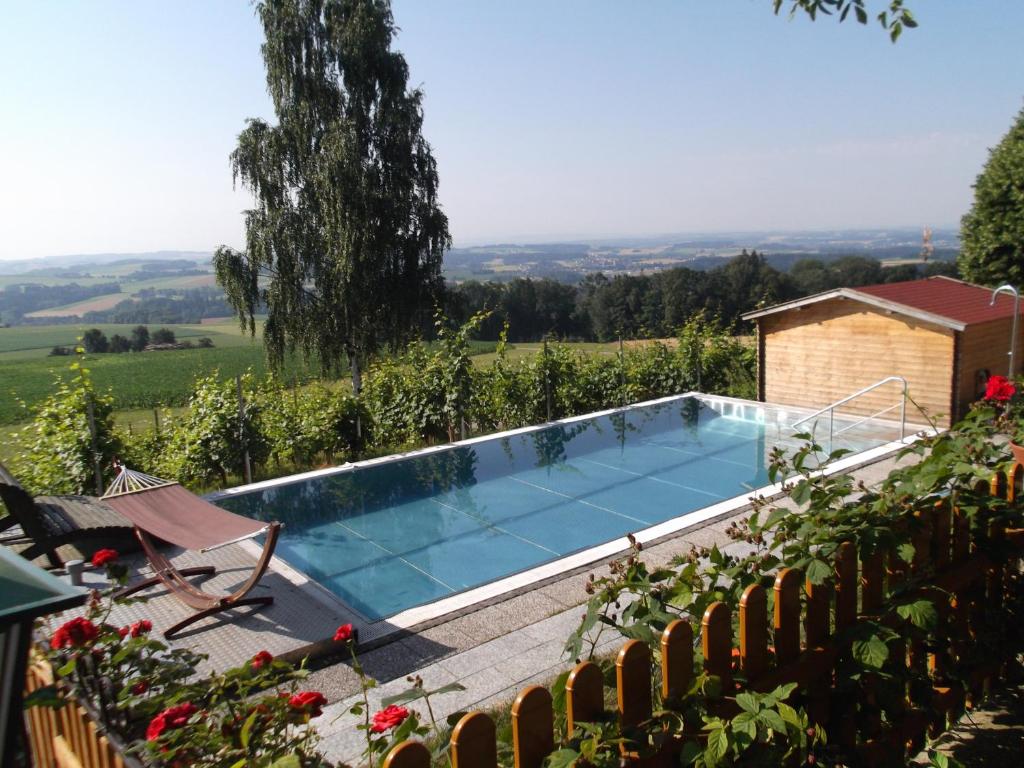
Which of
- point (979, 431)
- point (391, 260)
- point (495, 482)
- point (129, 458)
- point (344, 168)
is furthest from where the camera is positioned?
point (391, 260)

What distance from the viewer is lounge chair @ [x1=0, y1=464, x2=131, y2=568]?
5012mm

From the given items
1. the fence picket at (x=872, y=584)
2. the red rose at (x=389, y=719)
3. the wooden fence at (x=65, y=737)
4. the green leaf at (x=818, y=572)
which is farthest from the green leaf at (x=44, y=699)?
the fence picket at (x=872, y=584)

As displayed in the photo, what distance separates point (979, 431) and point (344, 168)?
14453 mm

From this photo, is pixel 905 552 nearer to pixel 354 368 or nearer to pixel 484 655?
pixel 484 655

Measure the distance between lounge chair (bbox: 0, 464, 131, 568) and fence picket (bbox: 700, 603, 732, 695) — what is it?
15.6 feet

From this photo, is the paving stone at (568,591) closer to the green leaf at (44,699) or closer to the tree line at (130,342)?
the green leaf at (44,699)

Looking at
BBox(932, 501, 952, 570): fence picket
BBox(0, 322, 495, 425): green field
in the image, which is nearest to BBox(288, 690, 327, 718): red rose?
BBox(932, 501, 952, 570): fence picket

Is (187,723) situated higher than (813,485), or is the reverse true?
(813,485)

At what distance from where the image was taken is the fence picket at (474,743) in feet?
5.05

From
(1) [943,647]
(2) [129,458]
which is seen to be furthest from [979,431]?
(2) [129,458]

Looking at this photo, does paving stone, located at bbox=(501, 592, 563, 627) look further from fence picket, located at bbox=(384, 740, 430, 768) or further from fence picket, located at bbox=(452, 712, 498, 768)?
fence picket, located at bbox=(384, 740, 430, 768)

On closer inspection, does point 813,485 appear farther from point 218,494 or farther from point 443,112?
point 443,112

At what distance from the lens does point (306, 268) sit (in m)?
16.4

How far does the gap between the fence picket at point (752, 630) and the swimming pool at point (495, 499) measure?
12.6 ft
